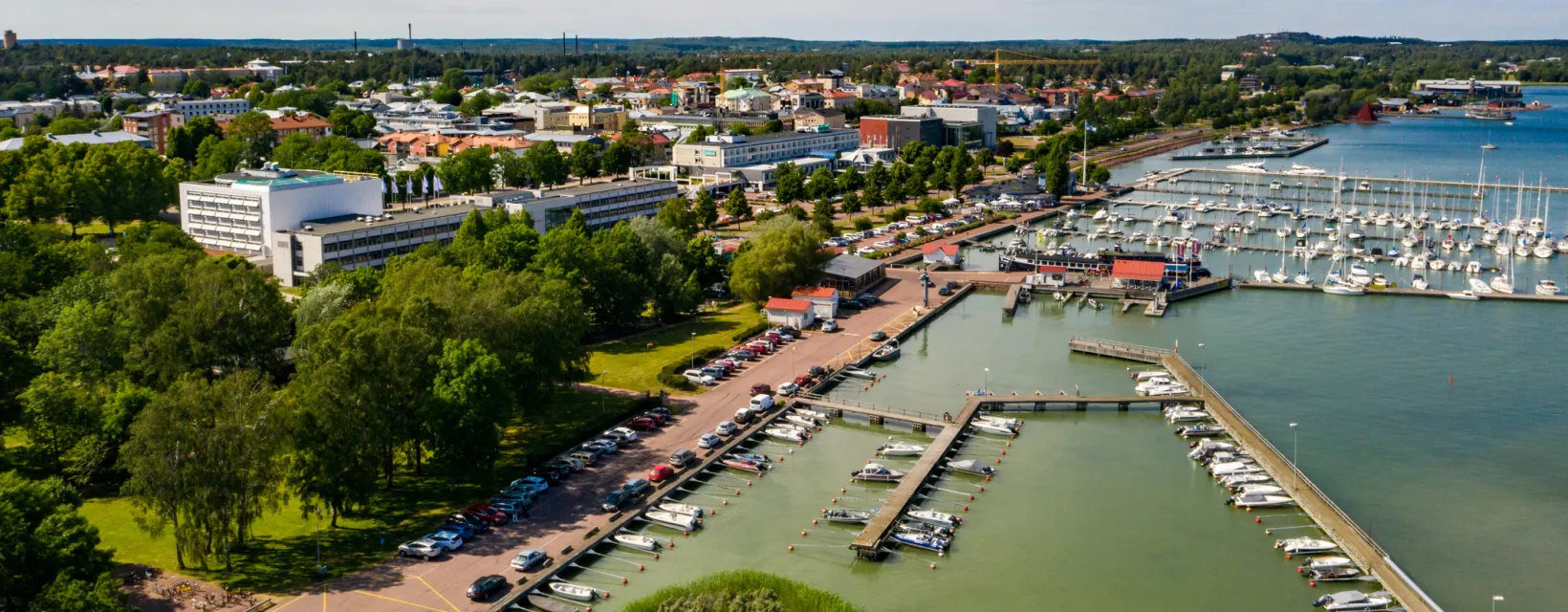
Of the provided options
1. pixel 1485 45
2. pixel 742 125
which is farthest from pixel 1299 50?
pixel 742 125

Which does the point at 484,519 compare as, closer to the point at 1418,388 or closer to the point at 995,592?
the point at 995,592

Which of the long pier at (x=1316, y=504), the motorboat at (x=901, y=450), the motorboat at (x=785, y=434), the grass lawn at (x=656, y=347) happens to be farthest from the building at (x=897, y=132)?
the motorboat at (x=901, y=450)

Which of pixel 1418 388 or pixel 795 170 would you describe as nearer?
pixel 1418 388

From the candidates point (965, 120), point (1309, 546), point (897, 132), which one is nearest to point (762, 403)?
point (1309, 546)

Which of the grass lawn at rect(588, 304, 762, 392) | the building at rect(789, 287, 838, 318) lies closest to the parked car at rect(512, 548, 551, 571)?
the grass lawn at rect(588, 304, 762, 392)

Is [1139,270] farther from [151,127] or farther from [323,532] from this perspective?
[151,127]

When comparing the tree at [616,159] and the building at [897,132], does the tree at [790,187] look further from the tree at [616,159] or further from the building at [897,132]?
the building at [897,132]
